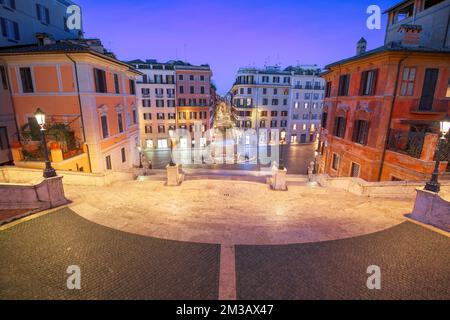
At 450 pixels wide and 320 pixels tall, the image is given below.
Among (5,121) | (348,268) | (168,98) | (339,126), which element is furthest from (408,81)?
(168,98)

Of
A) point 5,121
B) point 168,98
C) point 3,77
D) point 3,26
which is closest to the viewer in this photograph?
point 3,77

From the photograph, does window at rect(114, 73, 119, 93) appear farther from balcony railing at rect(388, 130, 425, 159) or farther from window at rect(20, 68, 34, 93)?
balcony railing at rect(388, 130, 425, 159)

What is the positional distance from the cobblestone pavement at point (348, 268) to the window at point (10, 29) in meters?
24.7

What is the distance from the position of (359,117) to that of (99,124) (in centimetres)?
2069

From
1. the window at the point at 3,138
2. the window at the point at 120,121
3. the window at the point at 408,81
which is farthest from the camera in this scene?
the window at the point at 120,121

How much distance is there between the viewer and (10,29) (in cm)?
1825

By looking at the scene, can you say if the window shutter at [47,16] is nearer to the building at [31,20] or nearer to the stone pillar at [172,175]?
the building at [31,20]

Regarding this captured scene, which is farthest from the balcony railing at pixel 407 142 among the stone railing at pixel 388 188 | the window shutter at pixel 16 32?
the window shutter at pixel 16 32

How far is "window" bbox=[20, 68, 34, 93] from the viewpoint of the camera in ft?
54.4

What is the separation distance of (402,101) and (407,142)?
2.91 metres

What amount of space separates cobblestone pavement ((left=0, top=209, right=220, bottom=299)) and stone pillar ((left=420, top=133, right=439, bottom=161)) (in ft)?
43.8

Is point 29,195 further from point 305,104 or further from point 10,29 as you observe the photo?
point 305,104

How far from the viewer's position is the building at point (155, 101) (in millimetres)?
43906
